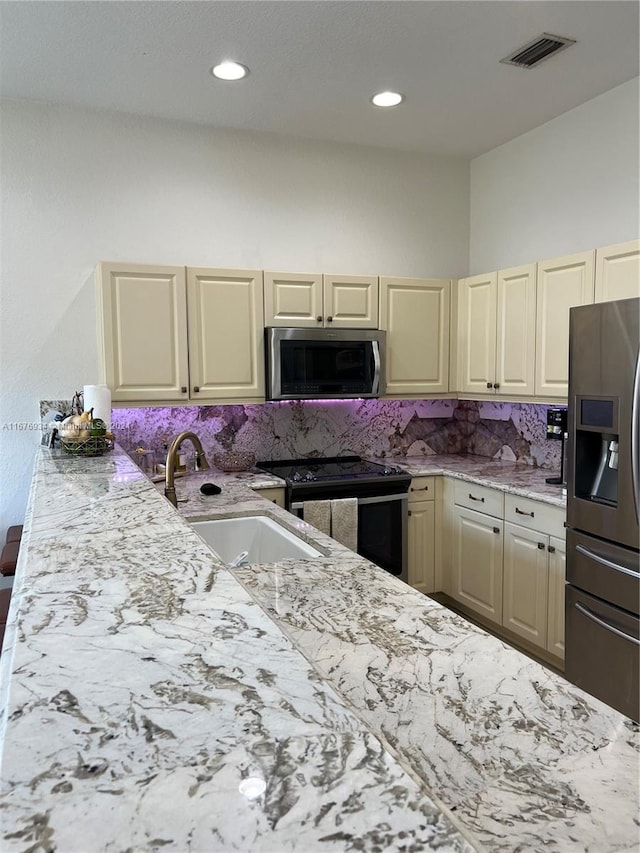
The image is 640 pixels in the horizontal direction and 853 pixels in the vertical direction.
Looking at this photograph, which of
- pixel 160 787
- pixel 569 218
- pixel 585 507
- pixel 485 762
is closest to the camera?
pixel 160 787

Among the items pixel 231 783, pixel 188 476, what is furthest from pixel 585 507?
pixel 231 783

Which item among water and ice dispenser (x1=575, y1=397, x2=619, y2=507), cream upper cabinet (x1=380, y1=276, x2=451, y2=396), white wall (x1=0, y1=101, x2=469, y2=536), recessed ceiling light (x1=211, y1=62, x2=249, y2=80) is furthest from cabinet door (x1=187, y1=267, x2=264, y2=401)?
water and ice dispenser (x1=575, y1=397, x2=619, y2=507)

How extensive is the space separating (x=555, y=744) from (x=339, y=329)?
2.96 metres

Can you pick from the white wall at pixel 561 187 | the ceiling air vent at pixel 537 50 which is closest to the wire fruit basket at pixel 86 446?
the ceiling air vent at pixel 537 50

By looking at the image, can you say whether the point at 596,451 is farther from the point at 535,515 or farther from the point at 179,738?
the point at 179,738

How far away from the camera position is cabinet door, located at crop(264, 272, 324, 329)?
3.58 m

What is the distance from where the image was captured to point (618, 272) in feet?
9.46

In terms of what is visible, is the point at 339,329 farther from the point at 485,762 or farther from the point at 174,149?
the point at 485,762

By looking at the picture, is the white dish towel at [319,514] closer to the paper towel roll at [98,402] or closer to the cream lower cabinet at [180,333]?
the cream lower cabinet at [180,333]

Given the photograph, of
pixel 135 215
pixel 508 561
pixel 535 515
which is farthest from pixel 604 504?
pixel 135 215

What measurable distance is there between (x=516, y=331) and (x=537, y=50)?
141 centimetres

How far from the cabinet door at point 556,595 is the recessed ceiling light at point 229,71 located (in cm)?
276

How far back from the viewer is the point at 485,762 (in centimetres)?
91

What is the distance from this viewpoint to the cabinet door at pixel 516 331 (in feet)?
11.2
